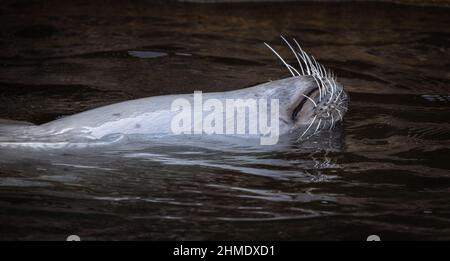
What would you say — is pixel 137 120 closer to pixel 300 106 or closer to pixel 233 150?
pixel 233 150

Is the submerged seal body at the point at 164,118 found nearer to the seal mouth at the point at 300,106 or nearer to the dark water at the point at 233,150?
the seal mouth at the point at 300,106

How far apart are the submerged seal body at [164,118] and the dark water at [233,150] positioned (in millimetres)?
126

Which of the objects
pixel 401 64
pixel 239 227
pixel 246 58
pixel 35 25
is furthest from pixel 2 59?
pixel 239 227

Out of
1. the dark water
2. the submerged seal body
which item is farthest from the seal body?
the dark water

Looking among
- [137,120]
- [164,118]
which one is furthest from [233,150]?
[137,120]

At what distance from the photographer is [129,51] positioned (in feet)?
24.1

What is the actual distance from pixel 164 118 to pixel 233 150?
439mm

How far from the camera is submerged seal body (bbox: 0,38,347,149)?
4711mm

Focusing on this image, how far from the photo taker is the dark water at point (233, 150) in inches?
152

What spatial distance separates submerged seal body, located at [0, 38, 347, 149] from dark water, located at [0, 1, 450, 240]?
13 centimetres

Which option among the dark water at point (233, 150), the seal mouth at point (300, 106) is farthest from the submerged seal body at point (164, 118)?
the dark water at point (233, 150)

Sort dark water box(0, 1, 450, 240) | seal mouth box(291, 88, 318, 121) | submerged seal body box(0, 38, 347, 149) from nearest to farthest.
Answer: dark water box(0, 1, 450, 240)
submerged seal body box(0, 38, 347, 149)
seal mouth box(291, 88, 318, 121)

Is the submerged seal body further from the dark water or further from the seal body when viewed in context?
the dark water
